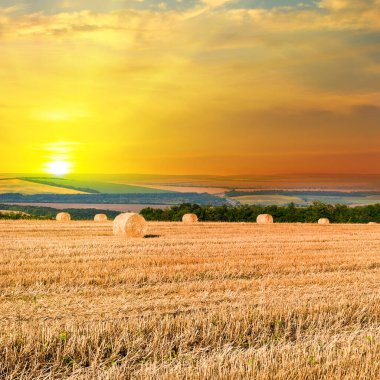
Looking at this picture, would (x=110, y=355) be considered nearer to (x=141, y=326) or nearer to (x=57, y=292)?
(x=141, y=326)

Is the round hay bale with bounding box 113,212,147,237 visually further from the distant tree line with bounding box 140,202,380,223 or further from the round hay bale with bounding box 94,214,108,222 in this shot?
the distant tree line with bounding box 140,202,380,223

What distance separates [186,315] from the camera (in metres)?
8.55

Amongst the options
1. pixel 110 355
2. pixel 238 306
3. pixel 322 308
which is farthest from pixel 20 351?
pixel 322 308

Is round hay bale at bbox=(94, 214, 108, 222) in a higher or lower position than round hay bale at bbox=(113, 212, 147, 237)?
lower

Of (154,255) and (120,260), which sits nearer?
(120,260)

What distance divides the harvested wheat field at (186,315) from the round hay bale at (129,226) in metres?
7.03

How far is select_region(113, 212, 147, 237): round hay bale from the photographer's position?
84.8 feet

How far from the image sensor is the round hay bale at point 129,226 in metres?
25.8

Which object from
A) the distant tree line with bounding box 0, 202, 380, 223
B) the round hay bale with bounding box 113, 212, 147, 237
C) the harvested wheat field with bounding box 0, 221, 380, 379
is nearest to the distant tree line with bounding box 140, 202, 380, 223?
the distant tree line with bounding box 0, 202, 380, 223

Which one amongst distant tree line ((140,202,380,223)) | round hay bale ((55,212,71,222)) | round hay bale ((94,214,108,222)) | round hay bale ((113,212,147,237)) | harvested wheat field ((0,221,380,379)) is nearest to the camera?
harvested wheat field ((0,221,380,379))

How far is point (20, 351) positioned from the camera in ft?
22.0

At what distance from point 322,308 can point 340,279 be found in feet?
16.8

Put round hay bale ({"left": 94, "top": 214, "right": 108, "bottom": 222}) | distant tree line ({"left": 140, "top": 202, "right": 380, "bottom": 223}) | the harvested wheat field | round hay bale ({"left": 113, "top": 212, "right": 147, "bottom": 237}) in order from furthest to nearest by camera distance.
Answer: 1. distant tree line ({"left": 140, "top": 202, "right": 380, "bottom": 223})
2. round hay bale ({"left": 94, "top": 214, "right": 108, "bottom": 222})
3. round hay bale ({"left": 113, "top": 212, "right": 147, "bottom": 237})
4. the harvested wheat field

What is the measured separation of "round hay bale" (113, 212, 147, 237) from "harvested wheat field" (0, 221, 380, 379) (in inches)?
277
